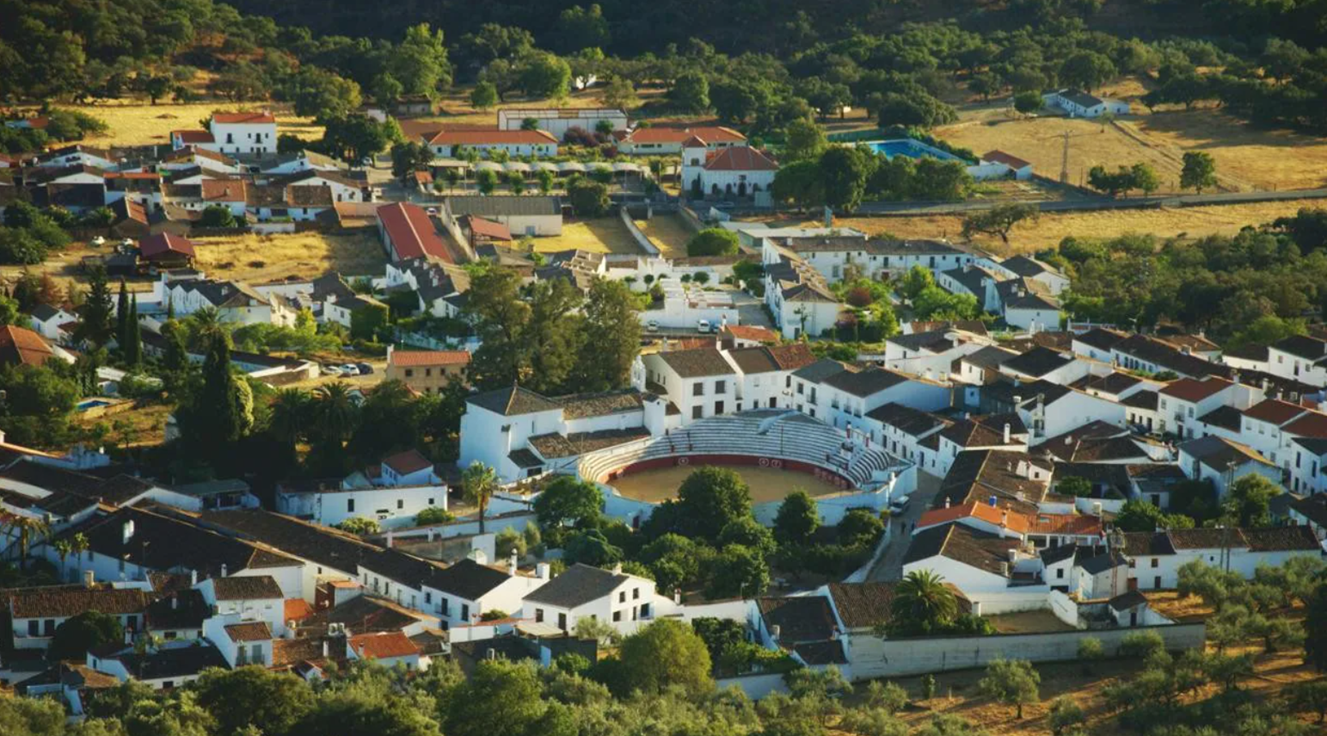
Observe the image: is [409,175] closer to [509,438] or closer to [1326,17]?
[509,438]

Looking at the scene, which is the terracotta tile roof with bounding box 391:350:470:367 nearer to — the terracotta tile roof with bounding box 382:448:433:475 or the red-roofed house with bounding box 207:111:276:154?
the terracotta tile roof with bounding box 382:448:433:475

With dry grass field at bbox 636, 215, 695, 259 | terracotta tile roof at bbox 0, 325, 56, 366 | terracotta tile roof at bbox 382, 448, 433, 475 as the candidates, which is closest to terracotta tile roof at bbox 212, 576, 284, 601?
terracotta tile roof at bbox 382, 448, 433, 475

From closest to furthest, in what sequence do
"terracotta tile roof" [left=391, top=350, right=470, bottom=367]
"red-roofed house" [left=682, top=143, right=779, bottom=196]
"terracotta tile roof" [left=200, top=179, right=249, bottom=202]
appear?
"terracotta tile roof" [left=391, top=350, right=470, bottom=367], "terracotta tile roof" [left=200, top=179, right=249, bottom=202], "red-roofed house" [left=682, top=143, right=779, bottom=196]

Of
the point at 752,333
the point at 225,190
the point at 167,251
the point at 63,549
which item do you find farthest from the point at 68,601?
the point at 225,190

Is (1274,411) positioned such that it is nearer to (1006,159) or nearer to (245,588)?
(245,588)

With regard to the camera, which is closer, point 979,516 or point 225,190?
point 979,516

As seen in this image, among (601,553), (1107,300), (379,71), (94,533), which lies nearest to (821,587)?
(601,553)
